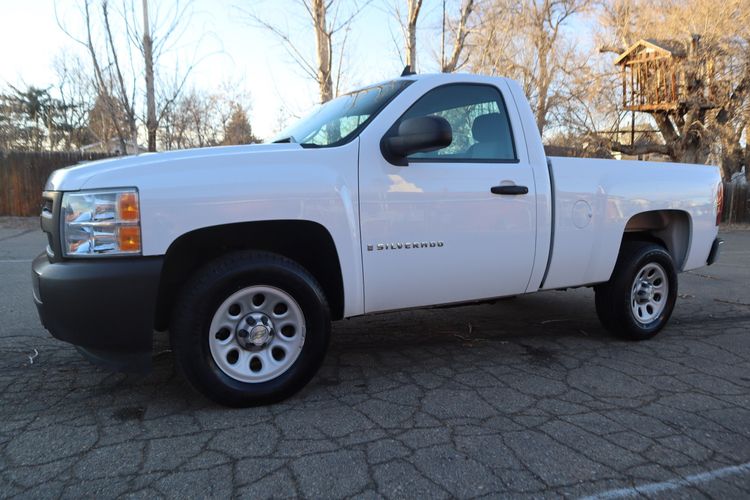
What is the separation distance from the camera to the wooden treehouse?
18.0 metres

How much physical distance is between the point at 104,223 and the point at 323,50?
37.1 ft

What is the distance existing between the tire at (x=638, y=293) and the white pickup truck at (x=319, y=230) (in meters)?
0.04

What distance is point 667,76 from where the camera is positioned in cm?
1861

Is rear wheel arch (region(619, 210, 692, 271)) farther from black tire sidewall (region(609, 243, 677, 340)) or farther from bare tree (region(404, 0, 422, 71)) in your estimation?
bare tree (region(404, 0, 422, 71))

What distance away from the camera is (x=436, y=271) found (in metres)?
3.56

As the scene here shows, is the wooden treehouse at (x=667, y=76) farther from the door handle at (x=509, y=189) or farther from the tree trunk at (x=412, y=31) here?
the door handle at (x=509, y=189)

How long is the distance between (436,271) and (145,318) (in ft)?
5.94

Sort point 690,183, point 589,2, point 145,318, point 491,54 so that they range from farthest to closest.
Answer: point 589,2
point 491,54
point 690,183
point 145,318

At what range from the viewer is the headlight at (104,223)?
9.00ft

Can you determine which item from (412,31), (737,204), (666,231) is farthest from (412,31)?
(737,204)

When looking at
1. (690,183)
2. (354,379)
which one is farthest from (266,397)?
(690,183)

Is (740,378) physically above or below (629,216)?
below

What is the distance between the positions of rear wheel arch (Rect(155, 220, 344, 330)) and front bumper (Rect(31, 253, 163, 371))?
0.83ft

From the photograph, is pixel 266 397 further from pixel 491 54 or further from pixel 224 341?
pixel 491 54
